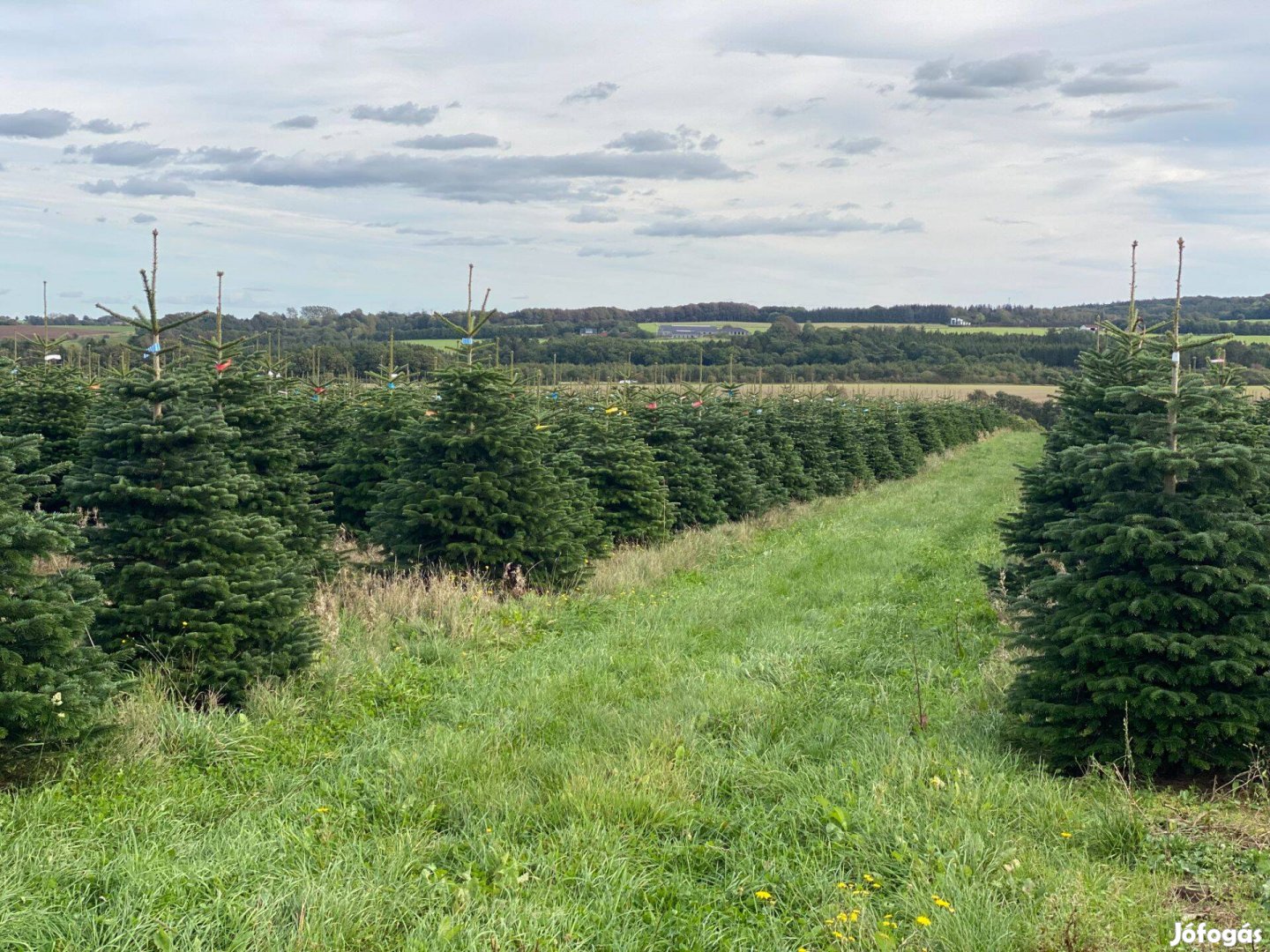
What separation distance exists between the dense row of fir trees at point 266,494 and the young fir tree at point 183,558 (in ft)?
0.06

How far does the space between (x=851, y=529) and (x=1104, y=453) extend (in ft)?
37.4

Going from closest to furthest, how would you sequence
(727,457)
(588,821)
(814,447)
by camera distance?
(588,821), (727,457), (814,447)

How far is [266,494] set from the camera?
9859mm

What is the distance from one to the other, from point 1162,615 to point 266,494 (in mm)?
7950

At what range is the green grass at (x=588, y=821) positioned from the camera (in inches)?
154

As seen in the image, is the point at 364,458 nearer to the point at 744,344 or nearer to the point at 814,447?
the point at 814,447

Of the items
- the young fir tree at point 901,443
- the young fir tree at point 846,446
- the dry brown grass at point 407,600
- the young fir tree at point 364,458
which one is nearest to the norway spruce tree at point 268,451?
the dry brown grass at point 407,600

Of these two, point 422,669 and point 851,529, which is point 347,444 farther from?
point 851,529

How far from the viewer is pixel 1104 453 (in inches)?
243

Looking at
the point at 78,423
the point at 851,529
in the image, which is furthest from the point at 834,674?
the point at 78,423

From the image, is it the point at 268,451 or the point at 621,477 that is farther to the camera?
the point at 621,477

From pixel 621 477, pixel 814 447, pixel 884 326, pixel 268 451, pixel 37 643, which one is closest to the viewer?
pixel 37 643

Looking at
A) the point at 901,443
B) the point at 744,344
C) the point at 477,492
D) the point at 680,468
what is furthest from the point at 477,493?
the point at 744,344

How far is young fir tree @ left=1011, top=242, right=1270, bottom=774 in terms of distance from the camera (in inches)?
214
